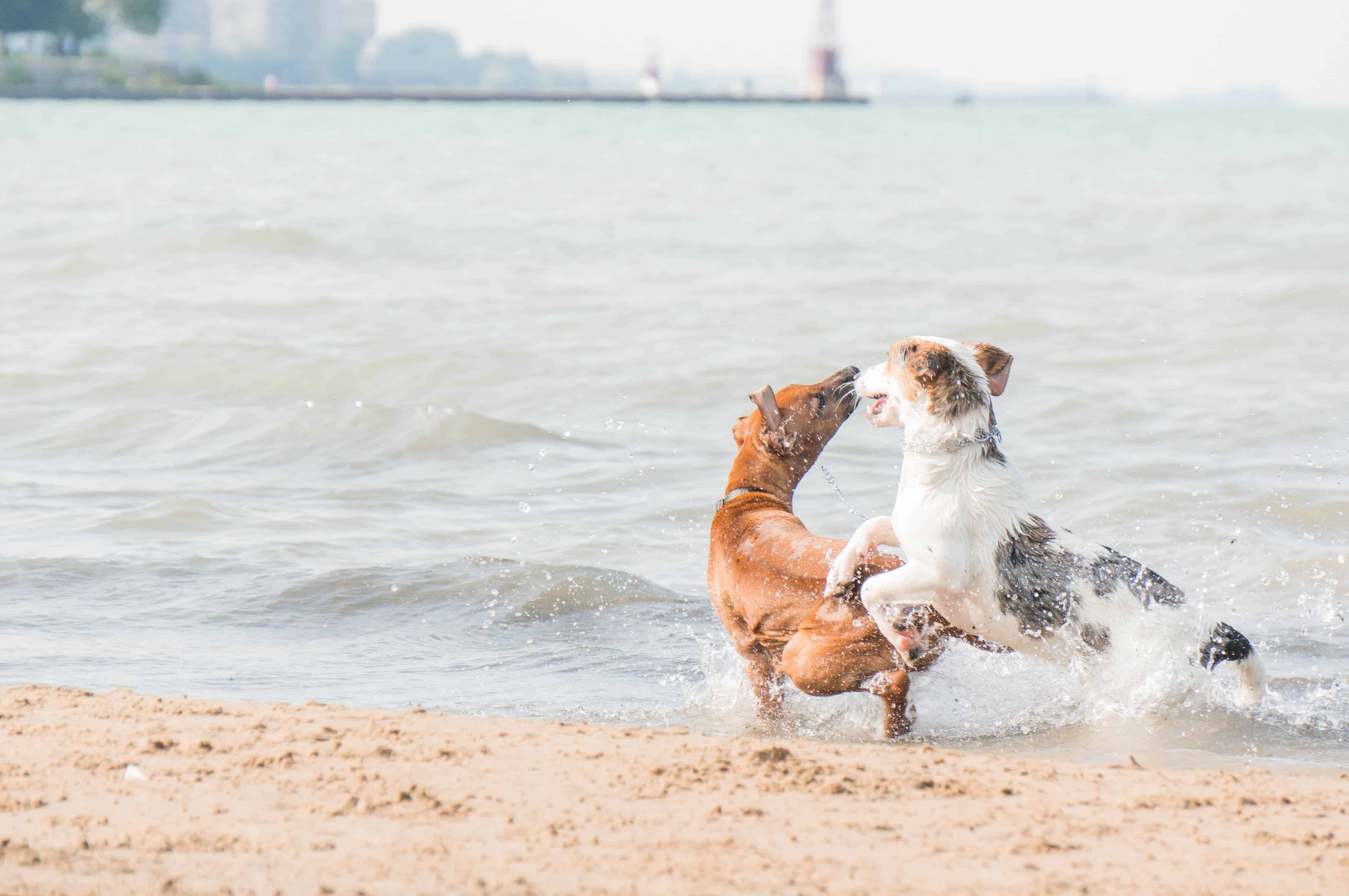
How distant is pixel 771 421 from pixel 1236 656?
186cm

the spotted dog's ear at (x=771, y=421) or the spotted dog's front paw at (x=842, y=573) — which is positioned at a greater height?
the spotted dog's ear at (x=771, y=421)

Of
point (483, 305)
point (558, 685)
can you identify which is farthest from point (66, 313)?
→ point (558, 685)

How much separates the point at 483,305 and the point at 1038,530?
10.7m

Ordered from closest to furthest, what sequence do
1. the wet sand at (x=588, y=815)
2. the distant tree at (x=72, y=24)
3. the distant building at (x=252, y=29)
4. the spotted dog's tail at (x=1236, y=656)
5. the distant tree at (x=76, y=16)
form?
the wet sand at (x=588, y=815)
the spotted dog's tail at (x=1236, y=656)
the distant tree at (x=76, y=16)
the distant tree at (x=72, y=24)
the distant building at (x=252, y=29)

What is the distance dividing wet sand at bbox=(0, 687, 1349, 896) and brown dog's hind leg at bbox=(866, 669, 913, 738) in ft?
1.35

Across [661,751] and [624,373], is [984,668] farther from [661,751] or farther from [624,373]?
[624,373]

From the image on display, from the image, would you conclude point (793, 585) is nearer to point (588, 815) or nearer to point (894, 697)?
point (894, 697)

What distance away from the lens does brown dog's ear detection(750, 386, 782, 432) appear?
538 centimetres

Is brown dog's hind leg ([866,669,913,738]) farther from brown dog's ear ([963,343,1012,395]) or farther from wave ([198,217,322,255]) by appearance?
wave ([198,217,322,255])

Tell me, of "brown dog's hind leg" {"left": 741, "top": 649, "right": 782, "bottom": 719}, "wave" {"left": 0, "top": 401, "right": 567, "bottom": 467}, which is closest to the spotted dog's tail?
"brown dog's hind leg" {"left": 741, "top": 649, "right": 782, "bottom": 719}

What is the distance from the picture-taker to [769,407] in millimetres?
5406

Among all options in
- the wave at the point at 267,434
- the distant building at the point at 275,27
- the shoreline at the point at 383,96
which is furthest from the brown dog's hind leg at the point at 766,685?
the distant building at the point at 275,27

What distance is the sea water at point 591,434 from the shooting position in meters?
5.56

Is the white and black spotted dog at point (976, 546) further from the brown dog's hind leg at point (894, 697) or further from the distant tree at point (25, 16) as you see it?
the distant tree at point (25, 16)
